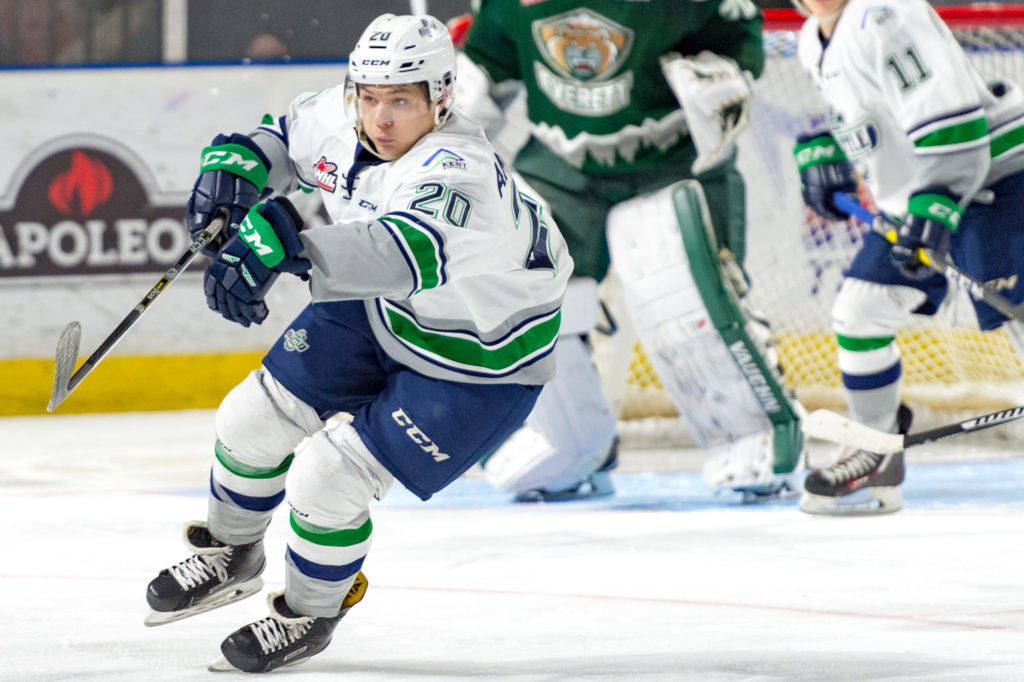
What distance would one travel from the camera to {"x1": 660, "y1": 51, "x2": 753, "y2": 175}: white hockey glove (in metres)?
3.30

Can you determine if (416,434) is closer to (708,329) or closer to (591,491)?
(708,329)

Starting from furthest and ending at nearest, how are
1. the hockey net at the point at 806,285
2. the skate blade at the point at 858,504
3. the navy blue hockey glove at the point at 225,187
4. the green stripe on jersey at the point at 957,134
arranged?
the hockey net at the point at 806,285
the skate blade at the point at 858,504
the green stripe on jersey at the point at 957,134
the navy blue hockey glove at the point at 225,187

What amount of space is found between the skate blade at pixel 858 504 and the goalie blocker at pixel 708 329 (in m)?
0.16

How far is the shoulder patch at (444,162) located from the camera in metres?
1.96

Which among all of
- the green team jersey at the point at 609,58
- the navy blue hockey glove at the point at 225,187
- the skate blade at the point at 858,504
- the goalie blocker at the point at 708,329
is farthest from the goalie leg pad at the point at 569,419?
the navy blue hockey glove at the point at 225,187

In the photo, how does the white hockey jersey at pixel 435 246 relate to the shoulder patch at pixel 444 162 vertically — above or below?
below

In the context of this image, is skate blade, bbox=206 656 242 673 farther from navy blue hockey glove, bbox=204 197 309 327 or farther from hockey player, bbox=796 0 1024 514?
hockey player, bbox=796 0 1024 514

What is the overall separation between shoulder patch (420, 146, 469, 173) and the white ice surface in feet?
2.23

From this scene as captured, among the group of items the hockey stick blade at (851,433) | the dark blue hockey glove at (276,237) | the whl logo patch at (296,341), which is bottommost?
the hockey stick blade at (851,433)

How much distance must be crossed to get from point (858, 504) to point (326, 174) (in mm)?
1625

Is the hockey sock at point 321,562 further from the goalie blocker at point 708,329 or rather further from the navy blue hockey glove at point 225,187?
the goalie blocker at point 708,329

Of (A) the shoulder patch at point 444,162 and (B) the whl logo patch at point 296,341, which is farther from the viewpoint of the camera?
(B) the whl logo patch at point 296,341

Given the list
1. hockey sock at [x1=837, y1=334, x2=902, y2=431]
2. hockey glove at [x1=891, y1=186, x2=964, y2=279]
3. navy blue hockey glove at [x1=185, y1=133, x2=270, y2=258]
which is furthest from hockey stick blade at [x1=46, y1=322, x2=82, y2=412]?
hockey sock at [x1=837, y1=334, x2=902, y2=431]

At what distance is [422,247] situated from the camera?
6.04 feet
